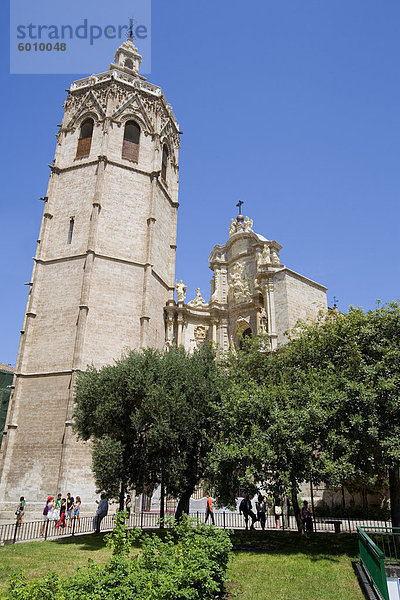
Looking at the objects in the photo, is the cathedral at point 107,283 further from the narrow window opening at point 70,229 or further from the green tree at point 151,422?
the green tree at point 151,422

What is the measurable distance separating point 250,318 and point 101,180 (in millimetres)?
13409

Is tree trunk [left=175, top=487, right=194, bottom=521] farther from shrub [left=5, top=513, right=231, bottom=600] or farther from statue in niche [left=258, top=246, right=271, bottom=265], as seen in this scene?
statue in niche [left=258, top=246, right=271, bottom=265]

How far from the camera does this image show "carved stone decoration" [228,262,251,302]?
3164 cm

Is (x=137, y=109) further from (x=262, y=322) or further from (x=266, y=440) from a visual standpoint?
(x=266, y=440)

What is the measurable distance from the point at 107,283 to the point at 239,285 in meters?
9.20

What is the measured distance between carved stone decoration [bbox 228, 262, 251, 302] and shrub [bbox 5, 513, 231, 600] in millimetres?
23582

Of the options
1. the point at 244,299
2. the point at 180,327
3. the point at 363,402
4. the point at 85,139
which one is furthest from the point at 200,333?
the point at 363,402

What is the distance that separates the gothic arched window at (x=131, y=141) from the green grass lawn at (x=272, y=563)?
81.3 ft

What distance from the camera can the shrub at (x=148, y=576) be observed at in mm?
5680

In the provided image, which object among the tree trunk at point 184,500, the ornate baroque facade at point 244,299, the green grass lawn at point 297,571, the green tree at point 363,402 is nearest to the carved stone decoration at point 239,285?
the ornate baroque facade at point 244,299

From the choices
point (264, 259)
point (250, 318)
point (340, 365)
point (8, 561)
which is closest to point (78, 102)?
point (264, 259)

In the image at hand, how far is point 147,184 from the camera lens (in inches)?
1264

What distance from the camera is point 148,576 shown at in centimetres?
644

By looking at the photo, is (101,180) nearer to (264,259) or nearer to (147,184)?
(147,184)
